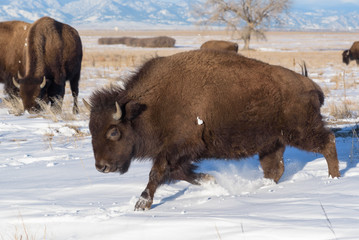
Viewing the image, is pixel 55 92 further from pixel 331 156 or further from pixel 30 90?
pixel 331 156

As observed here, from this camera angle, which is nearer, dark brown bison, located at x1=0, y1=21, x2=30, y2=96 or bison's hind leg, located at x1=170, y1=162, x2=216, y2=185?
→ bison's hind leg, located at x1=170, y1=162, x2=216, y2=185

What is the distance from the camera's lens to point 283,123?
205 inches

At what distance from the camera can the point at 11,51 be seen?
12500 millimetres

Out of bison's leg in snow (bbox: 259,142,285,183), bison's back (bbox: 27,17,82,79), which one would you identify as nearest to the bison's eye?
bison's leg in snow (bbox: 259,142,285,183)

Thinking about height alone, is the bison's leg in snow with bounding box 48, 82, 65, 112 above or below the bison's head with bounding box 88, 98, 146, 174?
below

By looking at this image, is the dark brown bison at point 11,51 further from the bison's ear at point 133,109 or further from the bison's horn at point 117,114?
the bison's horn at point 117,114

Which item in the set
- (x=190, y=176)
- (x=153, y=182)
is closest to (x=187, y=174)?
(x=190, y=176)

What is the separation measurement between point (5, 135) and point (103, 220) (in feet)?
17.1

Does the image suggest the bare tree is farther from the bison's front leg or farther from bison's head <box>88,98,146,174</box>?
the bison's front leg

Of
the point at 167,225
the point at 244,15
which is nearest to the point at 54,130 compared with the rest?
the point at 167,225

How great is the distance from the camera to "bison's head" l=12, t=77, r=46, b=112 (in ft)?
35.5

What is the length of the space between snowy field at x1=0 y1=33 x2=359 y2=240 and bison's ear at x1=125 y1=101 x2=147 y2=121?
2.54 ft

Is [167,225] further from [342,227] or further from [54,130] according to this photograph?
[54,130]

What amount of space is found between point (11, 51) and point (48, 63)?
1.62 meters
